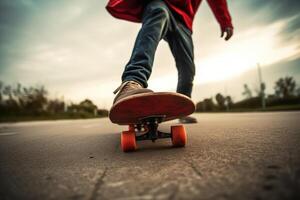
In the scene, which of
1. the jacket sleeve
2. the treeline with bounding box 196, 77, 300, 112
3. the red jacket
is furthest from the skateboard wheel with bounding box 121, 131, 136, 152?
the treeline with bounding box 196, 77, 300, 112

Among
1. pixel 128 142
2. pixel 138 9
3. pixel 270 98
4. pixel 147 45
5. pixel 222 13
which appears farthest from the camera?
pixel 270 98

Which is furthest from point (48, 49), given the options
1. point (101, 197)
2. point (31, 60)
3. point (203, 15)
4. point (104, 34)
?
point (101, 197)

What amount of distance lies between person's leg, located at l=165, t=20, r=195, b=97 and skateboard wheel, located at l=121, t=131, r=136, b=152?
1.17 meters

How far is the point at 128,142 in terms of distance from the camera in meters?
1.26

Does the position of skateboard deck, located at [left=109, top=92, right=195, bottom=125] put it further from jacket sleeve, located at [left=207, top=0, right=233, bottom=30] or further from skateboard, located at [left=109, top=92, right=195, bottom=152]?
jacket sleeve, located at [left=207, top=0, right=233, bottom=30]

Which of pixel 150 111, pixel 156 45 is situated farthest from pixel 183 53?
pixel 150 111

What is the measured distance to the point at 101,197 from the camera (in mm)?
534

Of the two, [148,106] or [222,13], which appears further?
[222,13]

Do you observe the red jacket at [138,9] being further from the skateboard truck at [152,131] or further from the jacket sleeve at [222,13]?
the skateboard truck at [152,131]

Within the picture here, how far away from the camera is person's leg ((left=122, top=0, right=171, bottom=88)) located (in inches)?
60.6

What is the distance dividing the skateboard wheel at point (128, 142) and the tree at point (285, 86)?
52440 millimetres

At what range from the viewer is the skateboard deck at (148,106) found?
3.90 ft

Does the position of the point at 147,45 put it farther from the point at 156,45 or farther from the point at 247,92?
the point at 247,92

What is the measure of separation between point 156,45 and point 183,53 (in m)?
0.57
